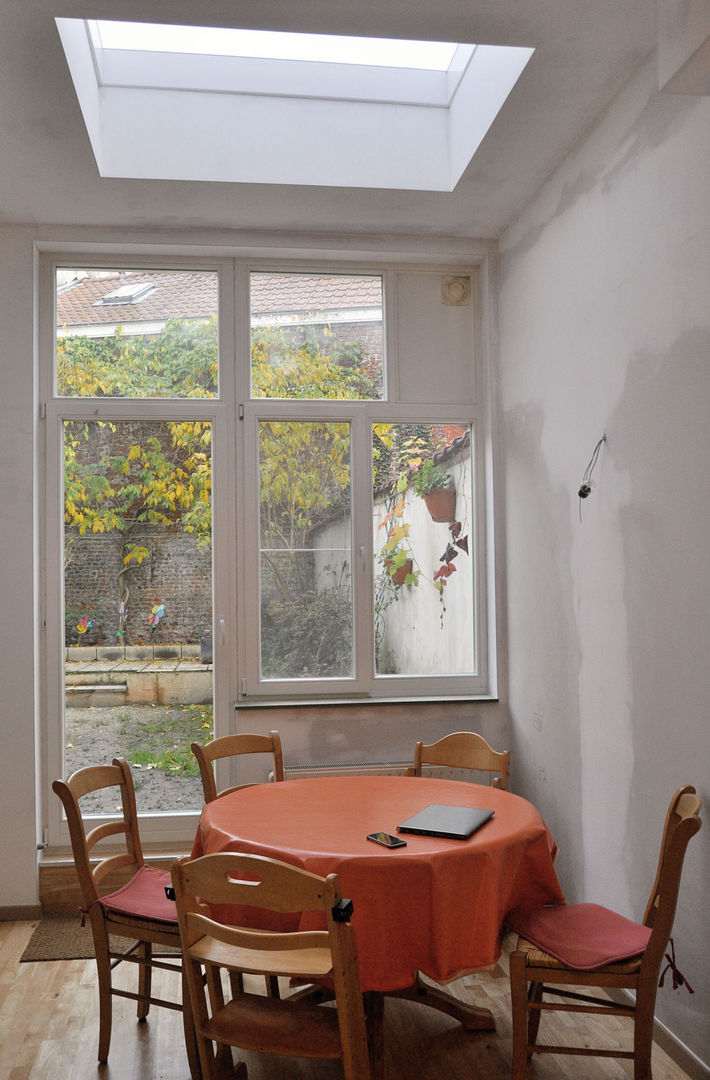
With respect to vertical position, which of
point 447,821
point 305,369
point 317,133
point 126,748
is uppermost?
point 317,133

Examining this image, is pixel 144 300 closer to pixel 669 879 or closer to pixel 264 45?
pixel 264 45

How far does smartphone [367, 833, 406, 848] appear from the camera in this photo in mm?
2570

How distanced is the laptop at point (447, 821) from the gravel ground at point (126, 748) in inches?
80.5

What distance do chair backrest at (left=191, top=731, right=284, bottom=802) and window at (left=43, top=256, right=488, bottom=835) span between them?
838 millimetres

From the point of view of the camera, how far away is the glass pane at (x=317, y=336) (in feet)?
15.7

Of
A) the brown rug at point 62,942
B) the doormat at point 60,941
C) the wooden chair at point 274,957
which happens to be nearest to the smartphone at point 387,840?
the wooden chair at point 274,957

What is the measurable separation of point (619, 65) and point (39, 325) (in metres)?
3.00

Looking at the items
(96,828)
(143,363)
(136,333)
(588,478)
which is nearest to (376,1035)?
(96,828)

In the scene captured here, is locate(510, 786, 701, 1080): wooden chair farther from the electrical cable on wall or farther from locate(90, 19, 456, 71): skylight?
locate(90, 19, 456, 71): skylight

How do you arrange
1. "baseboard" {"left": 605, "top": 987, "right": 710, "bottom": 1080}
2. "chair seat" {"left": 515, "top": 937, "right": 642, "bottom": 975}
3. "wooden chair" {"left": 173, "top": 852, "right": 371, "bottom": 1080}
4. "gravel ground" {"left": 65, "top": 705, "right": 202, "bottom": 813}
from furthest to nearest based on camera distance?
"gravel ground" {"left": 65, "top": 705, "right": 202, "bottom": 813}
"baseboard" {"left": 605, "top": 987, "right": 710, "bottom": 1080}
"chair seat" {"left": 515, "top": 937, "right": 642, "bottom": 975}
"wooden chair" {"left": 173, "top": 852, "right": 371, "bottom": 1080}

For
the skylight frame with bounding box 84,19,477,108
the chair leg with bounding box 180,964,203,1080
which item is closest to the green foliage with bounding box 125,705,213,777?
the chair leg with bounding box 180,964,203,1080

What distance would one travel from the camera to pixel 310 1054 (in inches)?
83.3

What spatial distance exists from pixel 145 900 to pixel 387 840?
95cm

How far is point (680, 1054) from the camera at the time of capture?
9.40ft
